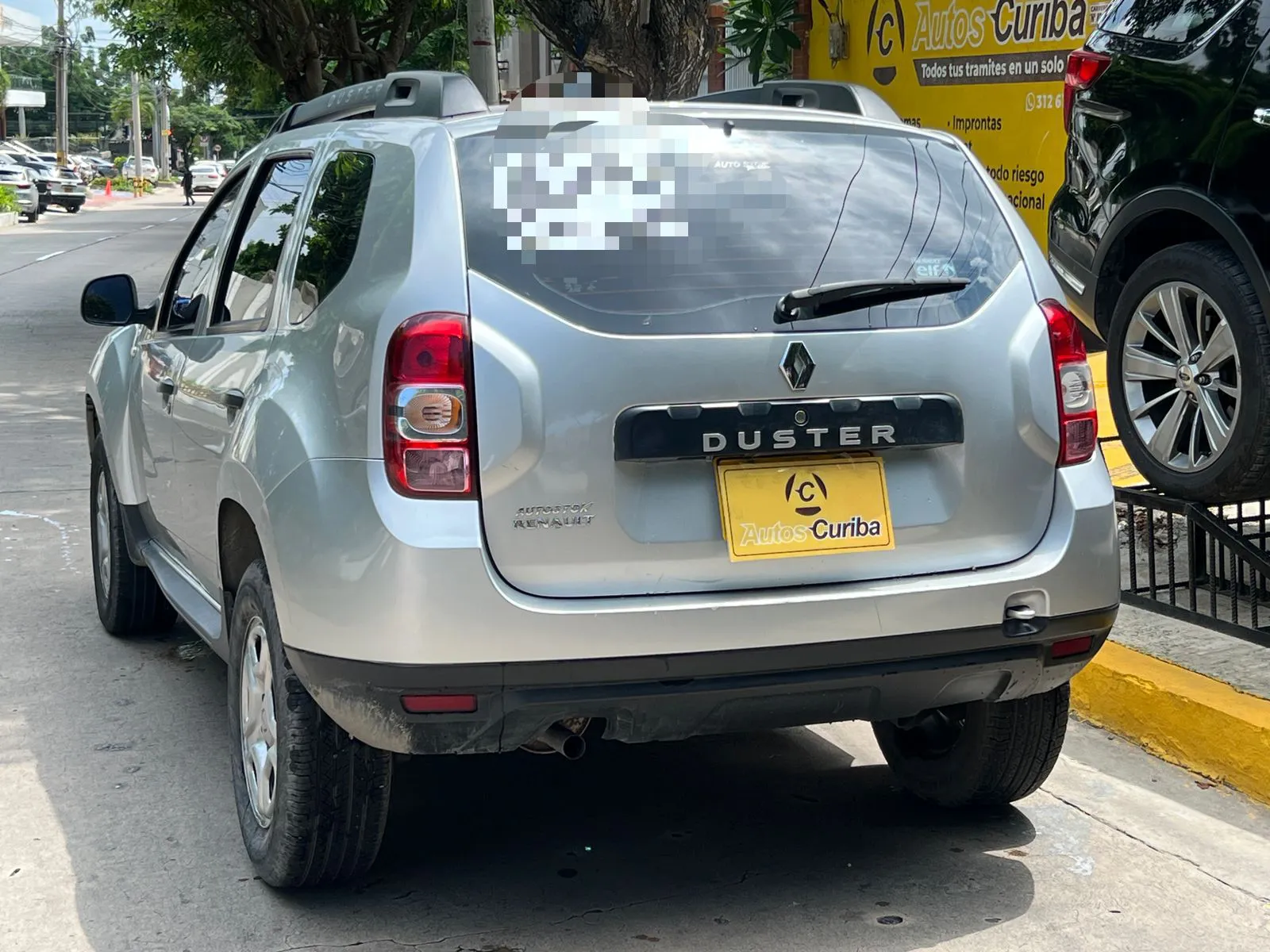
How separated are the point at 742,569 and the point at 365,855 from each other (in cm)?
114

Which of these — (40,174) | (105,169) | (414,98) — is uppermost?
(105,169)

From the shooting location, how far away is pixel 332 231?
386 centimetres

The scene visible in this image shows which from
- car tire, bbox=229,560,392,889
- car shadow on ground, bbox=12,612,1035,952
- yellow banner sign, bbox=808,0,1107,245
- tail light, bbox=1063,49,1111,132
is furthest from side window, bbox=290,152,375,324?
yellow banner sign, bbox=808,0,1107,245

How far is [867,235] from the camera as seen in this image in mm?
3660

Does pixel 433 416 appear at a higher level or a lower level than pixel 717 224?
lower

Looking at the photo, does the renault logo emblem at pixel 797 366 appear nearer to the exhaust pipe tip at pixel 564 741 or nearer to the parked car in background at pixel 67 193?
the exhaust pipe tip at pixel 564 741

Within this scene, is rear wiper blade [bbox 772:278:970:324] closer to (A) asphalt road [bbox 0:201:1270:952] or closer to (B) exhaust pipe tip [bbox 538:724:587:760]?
(B) exhaust pipe tip [bbox 538:724:587:760]

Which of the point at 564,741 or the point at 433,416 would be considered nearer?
the point at 433,416

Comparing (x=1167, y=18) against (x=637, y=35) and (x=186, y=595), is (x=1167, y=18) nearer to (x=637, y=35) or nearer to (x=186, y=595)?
(x=186, y=595)

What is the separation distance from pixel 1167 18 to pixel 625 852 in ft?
11.9

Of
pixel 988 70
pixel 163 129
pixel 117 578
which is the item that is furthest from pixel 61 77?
pixel 117 578

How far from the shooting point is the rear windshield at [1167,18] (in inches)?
217

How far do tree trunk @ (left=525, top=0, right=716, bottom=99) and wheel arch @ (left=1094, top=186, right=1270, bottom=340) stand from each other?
6.66 meters

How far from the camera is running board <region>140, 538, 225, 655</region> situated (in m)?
4.59
